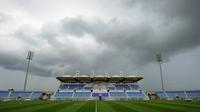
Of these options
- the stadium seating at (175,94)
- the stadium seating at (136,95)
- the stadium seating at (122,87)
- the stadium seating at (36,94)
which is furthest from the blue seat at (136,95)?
the stadium seating at (36,94)

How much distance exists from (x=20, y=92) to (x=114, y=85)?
38887mm

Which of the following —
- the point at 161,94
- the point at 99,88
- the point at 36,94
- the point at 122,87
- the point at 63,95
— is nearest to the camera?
the point at 63,95

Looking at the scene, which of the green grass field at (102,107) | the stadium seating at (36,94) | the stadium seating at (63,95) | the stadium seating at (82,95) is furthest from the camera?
the stadium seating at (36,94)

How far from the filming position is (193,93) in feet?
214

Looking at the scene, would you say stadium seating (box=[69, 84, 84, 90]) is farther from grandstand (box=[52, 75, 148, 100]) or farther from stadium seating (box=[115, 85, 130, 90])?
stadium seating (box=[115, 85, 130, 90])

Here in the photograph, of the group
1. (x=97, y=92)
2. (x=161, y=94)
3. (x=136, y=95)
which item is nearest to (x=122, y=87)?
(x=136, y=95)

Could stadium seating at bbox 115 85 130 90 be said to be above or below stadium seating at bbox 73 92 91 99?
above

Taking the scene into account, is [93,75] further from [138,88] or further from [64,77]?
[138,88]

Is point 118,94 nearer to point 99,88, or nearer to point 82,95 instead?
point 99,88

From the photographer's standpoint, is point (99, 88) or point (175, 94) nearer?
point (175, 94)

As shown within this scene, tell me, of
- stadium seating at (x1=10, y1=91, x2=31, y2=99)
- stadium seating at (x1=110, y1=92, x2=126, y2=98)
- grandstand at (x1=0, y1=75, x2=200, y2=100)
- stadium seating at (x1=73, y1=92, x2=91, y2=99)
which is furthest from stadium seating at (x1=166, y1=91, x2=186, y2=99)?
stadium seating at (x1=10, y1=91, x2=31, y2=99)

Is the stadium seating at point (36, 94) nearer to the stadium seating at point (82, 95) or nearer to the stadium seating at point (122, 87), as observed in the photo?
the stadium seating at point (82, 95)

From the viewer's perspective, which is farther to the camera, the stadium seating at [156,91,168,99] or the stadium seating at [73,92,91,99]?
the stadium seating at [156,91,168,99]

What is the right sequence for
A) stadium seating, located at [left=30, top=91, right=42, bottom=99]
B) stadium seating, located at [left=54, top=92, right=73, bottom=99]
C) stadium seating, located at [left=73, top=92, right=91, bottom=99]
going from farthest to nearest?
1. stadium seating, located at [left=30, top=91, right=42, bottom=99]
2. stadium seating, located at [left=73, top=92, right=91, bottom=99]
3. stadium seating, located at [left=54, top=92, right=73, bottom=99]
